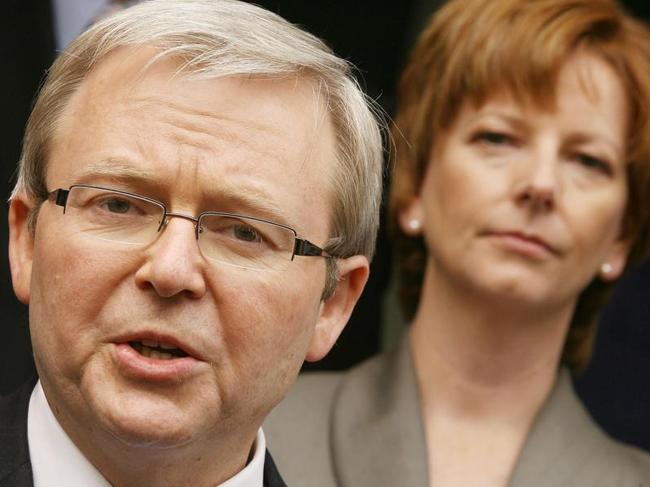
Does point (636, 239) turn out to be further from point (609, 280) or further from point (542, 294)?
point (542, 294)

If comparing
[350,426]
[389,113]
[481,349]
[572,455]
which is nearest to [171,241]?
[350,426]

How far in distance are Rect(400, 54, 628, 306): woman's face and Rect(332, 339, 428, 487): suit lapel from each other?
30 centimetres

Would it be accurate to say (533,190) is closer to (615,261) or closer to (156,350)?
(615,261)

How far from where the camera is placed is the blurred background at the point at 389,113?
332 centimetres

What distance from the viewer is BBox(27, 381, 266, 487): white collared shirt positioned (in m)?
2.23

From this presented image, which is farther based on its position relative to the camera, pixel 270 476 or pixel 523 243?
pixel 523 243

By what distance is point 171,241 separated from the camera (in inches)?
85.5

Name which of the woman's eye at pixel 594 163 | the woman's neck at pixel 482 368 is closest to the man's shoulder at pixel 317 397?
the woman's neck at pixel 482 368

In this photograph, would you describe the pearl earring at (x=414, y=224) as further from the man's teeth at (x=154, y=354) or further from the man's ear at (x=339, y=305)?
the man's teeth at (x=154, y=354)

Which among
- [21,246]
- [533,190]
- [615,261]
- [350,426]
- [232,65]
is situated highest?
[232,65]

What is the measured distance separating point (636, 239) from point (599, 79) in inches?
20.1

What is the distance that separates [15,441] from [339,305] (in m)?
0.71

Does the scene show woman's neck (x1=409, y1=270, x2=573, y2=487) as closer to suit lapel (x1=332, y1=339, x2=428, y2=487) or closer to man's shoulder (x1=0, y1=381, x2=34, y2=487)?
suit lapel (x1=332, y1=339, x2=428, y2=487)

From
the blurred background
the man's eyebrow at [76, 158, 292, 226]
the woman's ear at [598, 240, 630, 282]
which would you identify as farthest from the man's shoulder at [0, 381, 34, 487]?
the woman's ear at [598, 240, 630, 282]
